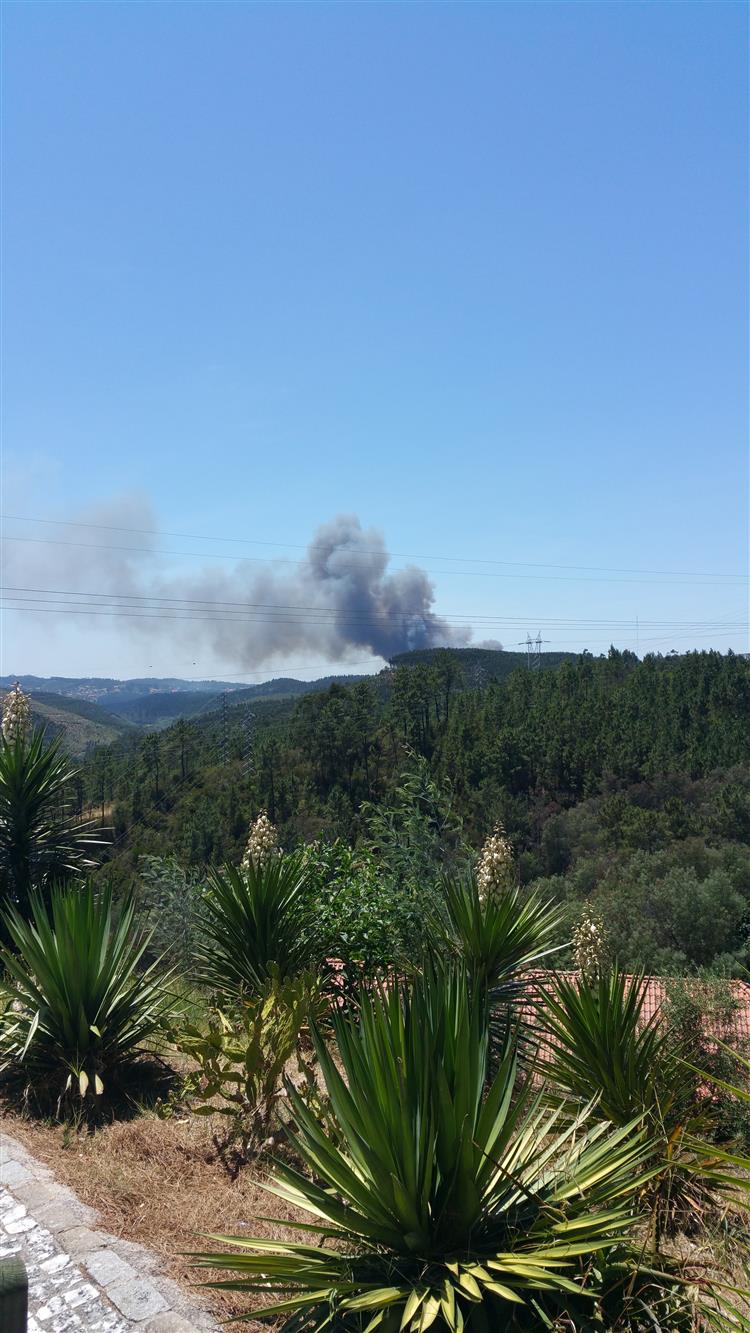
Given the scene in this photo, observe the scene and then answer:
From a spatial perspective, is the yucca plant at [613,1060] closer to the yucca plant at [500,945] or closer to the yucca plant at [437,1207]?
the yucca plant at [500,945]

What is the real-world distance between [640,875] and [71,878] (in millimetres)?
24148

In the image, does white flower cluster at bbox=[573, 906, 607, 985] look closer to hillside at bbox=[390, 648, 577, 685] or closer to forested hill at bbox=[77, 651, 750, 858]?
forested hill at bbox=[77, 651, 750, 858]

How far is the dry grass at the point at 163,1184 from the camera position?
3379 mm

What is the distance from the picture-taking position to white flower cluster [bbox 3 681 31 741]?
856 cm

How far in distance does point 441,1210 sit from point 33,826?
6082 millimetres

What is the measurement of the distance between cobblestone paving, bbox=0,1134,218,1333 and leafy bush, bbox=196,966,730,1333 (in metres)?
0.34

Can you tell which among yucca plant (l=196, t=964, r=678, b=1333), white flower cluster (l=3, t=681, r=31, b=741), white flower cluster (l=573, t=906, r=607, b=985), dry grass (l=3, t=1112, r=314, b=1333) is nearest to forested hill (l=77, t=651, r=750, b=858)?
white flower cluster (l=3, t=681, r=31, b=741)

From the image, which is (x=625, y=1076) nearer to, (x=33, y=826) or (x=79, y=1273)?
(x=79, y=1273)

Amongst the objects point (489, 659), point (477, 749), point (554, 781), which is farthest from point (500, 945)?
point (489, 659)

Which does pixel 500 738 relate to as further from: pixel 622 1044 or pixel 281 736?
pixel 622 1044

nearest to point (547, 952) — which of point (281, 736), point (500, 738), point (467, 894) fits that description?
point (467, 894)

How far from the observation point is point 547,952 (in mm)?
5395

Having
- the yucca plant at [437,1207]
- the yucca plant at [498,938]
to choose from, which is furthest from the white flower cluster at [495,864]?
the yucca plant at [437,1207]

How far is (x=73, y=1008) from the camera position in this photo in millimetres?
4996
